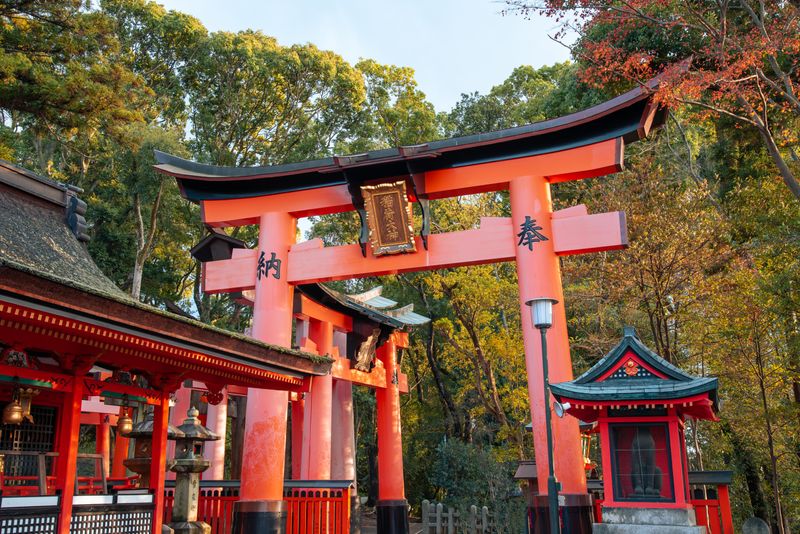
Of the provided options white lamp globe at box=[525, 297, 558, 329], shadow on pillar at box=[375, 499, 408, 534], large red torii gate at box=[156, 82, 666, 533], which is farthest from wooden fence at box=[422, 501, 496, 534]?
white lamp globe at box=[525, 297, 558, 329]

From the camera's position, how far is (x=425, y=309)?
2425cm

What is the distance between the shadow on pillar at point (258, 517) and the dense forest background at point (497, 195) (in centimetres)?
690

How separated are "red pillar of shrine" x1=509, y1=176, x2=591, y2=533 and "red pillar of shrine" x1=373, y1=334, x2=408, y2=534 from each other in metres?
5.61

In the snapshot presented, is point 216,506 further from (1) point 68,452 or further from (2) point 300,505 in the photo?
(1) point 68,452

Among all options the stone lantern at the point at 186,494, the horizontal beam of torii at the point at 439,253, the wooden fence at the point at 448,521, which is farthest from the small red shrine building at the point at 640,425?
the wooden fence at the point at 448,521

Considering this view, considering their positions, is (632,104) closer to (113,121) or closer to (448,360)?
(113,121)

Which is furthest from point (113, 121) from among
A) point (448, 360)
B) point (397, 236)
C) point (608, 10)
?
point (448, 360)

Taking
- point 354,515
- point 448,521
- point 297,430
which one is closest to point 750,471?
point 448,521

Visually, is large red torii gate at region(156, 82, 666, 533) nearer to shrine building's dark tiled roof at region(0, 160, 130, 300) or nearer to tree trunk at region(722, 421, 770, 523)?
shrine building's dark tiled roof at region(0, 160, 130, 300)

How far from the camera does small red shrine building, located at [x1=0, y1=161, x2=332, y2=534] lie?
5.68m

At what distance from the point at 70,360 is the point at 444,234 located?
651 cm

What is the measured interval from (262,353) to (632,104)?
277 inches

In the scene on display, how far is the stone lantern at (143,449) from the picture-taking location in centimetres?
845

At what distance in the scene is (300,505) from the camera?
442 inches
